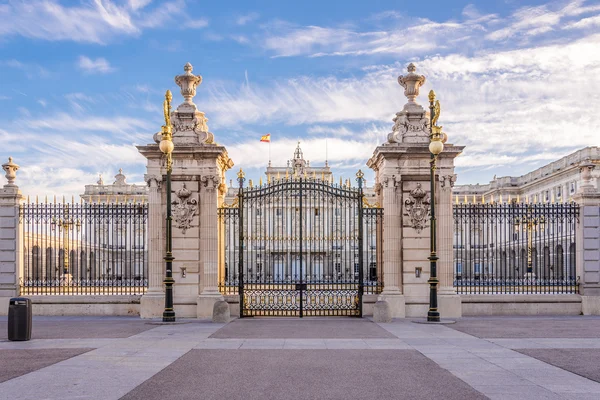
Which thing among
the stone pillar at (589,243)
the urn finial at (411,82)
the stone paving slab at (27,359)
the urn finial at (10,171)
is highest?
the urn finial at (411,82)

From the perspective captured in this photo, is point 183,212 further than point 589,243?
No

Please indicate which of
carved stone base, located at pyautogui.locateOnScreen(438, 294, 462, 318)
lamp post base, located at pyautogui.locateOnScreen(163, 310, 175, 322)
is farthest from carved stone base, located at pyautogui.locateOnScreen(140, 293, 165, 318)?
carved stone base, located at pyautogui.locateOnScreen(438, 294, 462, 318)

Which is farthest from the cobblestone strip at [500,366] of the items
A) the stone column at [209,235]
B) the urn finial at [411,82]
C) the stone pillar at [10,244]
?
the stone pillar at [10,244]

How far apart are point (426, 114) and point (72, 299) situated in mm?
14257

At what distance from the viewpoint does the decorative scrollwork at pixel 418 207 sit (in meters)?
23.4

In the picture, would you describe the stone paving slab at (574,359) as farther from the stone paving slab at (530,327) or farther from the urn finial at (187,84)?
the urn finial at (187,84)

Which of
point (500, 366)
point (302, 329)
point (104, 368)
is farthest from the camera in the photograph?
point (302, 329)

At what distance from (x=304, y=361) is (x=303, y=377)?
1.74 m

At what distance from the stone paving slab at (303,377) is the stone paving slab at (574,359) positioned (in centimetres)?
241

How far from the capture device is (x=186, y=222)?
23312 mm

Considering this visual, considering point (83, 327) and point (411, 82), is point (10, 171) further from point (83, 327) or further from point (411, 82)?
point (411, 82)

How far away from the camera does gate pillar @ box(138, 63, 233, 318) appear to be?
2320 cm

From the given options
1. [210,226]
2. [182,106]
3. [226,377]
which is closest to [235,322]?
[210,226]

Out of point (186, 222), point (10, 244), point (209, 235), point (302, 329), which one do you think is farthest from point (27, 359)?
point (10, 244)
